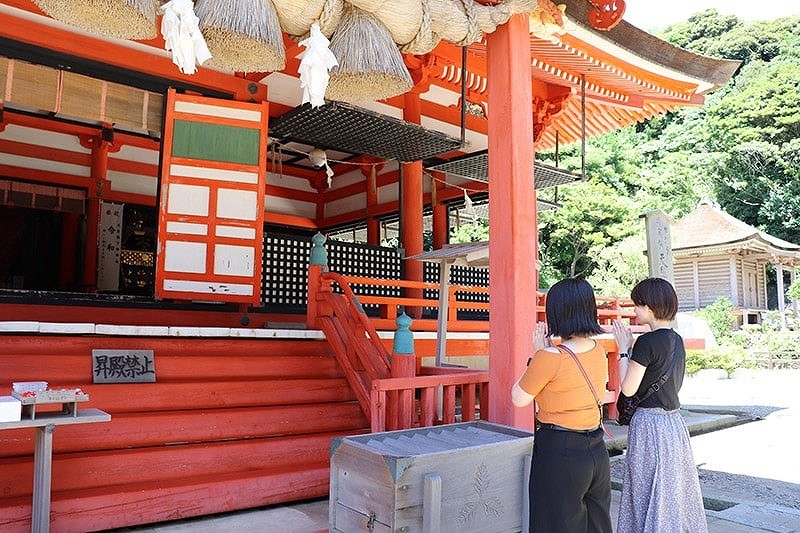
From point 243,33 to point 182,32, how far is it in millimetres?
335

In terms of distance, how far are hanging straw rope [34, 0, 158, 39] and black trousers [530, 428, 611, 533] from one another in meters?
2.57

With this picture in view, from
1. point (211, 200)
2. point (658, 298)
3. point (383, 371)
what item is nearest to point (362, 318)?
point (383, 371)

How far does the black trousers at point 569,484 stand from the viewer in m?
2.40

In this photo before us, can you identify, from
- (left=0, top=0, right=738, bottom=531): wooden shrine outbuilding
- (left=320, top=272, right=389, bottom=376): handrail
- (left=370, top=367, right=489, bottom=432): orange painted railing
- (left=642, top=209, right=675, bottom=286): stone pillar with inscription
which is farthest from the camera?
(left=320, top=272, right=389, bottom=376): handrail

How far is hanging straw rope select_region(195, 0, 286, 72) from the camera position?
2555mm

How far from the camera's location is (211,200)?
648 cm

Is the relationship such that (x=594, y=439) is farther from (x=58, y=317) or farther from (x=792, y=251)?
(x=792, y=251)

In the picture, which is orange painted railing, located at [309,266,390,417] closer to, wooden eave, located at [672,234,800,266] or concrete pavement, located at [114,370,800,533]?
concrete pavement, located at [114,370,800,533]

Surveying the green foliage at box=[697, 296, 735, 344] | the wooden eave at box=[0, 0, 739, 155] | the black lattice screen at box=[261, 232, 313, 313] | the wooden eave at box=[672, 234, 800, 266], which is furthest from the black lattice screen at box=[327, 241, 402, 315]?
the wooden eave at box=[672, 234, 800, 266]

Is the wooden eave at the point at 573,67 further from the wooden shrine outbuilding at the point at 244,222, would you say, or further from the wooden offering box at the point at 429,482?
the wooden offering box at the point at 429,482

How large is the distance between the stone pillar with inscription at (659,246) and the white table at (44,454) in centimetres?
411

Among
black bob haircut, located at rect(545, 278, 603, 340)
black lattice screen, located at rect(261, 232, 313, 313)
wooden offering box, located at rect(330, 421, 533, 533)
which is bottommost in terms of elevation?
wooden offering box, located at rect(330, 421, 533, 533)

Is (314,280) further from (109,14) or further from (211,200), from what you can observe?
(109,14)

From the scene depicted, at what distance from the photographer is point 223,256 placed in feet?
21.3
